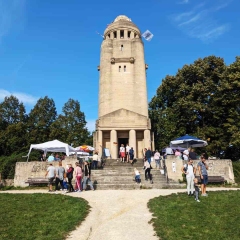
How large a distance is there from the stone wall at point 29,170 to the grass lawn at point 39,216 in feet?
20.6

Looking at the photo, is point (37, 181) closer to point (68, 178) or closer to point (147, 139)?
point (68, 178)

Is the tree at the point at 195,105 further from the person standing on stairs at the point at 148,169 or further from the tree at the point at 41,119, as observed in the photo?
the tree at the point at 41,119

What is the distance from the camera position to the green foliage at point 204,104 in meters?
28.9

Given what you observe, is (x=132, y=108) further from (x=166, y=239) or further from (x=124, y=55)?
(x=166, y=239)

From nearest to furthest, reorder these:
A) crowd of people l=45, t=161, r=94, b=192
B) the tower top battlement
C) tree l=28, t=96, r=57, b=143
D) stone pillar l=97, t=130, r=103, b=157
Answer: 1. crowd of people l=45, t=161, r=94, b=192
2. stone pillar l=97, t=130, r=103, b=157
3. the tower top battlement
4. tree l=28, t=96, r=57, b=143

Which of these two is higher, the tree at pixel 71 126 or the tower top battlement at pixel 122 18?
the tower top battlement at pixel 122 18

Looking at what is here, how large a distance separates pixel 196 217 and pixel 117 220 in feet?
8.63

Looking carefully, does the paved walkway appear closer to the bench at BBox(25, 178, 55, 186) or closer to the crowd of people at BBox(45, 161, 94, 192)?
the crowd of people at BBox(45, 161, 94, 192)

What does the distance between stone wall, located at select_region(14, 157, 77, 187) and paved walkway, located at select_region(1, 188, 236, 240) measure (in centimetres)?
674

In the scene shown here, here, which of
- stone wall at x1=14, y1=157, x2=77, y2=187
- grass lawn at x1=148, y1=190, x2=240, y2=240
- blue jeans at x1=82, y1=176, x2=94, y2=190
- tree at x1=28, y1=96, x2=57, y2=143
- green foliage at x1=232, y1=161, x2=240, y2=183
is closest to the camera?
grass lawn at x1=148, y1=190, x2=240, y2=240

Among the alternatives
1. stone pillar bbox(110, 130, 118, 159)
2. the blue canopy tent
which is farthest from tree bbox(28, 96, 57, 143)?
the blue canopy tent

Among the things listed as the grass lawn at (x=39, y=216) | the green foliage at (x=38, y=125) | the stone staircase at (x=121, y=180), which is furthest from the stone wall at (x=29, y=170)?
the green foliage at (x=38, y=125)

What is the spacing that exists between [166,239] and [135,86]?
27671 mm

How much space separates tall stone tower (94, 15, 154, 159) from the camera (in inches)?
1149
